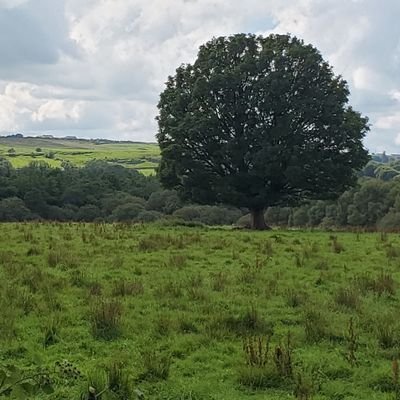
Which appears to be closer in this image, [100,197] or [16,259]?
[16,259]

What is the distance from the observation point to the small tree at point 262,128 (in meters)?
34.5

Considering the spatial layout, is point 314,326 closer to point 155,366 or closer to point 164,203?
point 155,366

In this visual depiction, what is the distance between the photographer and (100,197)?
274ft

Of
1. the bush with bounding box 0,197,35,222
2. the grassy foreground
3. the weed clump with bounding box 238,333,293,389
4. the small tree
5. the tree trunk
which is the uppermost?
the small tree

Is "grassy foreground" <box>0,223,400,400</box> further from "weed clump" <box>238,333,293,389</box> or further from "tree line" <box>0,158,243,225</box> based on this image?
"tree line" <box>0,158,243,225</box>

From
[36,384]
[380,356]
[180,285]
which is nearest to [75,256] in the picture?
[180,285]

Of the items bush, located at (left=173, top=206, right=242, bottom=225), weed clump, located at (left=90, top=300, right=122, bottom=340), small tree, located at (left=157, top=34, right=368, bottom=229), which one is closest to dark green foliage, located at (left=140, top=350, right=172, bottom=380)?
weed clump, located at (left=90, top=300, right=122, bottom=340)

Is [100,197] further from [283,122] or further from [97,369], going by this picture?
[97,369]

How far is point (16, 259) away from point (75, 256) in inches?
61.9

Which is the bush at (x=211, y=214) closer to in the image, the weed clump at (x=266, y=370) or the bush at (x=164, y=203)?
the bush at (x=164, y=203)

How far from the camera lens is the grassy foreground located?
6988 millimetres

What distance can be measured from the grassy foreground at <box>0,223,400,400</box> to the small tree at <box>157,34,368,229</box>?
17.6 metres

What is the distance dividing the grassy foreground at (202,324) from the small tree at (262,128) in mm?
17555

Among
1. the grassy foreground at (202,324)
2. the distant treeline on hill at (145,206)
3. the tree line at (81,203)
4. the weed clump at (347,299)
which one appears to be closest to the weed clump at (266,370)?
the grassy foreground at (202,324)
